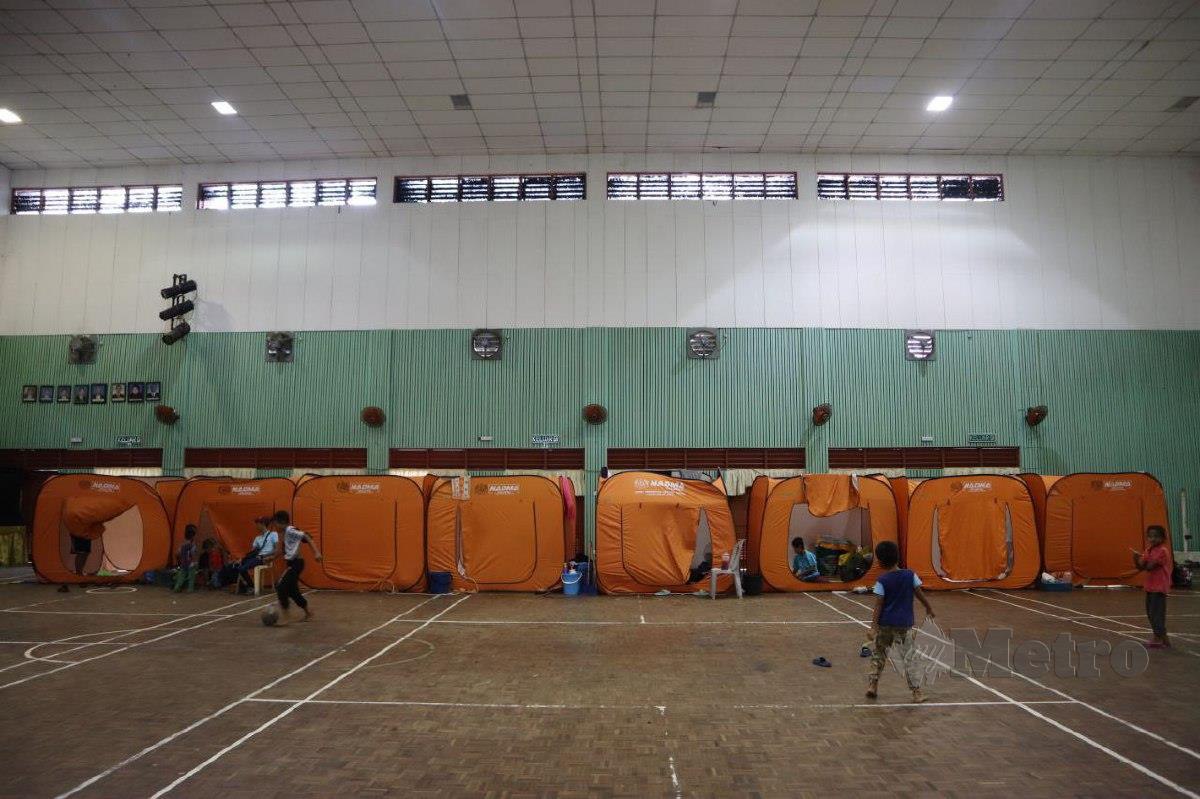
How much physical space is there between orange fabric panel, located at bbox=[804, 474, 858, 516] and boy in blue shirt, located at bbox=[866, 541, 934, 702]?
5.85 meters

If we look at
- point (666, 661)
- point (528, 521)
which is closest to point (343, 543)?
point (528, 521)

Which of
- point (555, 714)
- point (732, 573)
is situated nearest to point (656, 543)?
point (732, 573)

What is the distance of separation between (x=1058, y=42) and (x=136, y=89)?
17191 millimetres

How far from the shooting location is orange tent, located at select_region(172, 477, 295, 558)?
12.0 meters

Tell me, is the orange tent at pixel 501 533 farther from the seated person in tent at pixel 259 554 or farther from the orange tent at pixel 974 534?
the orange tent at pixel 974 534

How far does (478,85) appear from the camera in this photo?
1223 centimetres

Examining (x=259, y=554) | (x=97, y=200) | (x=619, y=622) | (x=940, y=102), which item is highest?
(x=940, y=102)

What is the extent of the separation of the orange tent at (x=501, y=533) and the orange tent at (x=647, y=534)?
2.85 ft

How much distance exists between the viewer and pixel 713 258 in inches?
565

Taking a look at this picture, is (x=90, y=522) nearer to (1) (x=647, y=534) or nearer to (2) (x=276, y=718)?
(2) (x=276, y=718)

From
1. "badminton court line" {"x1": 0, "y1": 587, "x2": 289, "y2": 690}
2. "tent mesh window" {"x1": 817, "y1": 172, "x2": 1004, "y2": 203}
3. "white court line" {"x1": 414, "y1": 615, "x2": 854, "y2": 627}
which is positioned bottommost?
"white court line" {"x1": 414, "y1": 615, "x2": 854, "y2": 627}

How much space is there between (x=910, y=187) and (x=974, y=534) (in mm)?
8259

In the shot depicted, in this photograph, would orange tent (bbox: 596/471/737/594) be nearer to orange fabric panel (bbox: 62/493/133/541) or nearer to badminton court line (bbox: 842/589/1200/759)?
badminton court line (bbox: 842/589/1200/759)

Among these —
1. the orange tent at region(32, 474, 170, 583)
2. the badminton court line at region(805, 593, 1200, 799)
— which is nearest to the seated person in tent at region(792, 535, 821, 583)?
the badminton court line at region(805, 593, 1200, 799)
